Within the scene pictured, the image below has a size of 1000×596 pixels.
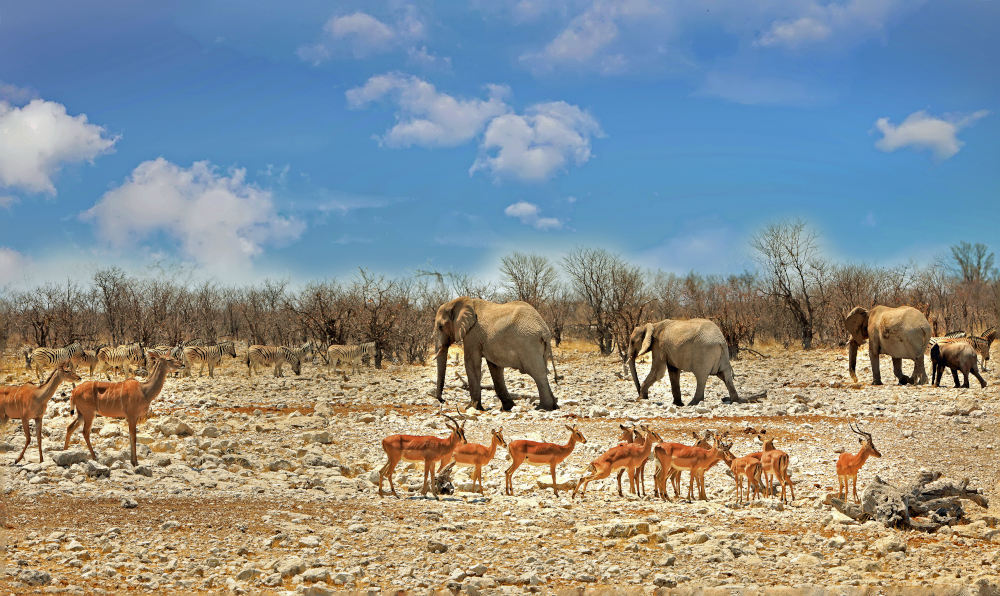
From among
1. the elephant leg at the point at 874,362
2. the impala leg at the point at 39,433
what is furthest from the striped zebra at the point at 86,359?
the elephant leg at the point at 874,362

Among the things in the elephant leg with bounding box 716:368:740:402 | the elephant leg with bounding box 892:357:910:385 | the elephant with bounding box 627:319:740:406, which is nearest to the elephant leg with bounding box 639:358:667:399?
the elephant with bounding box 627:319:740:406

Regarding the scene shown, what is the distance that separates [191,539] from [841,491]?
276 inches

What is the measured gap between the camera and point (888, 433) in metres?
13.6

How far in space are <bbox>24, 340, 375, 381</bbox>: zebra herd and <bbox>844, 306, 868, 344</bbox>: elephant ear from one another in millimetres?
15907

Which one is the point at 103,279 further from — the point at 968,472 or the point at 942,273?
the point at 942,273

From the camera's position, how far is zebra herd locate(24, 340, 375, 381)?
80.4 ft

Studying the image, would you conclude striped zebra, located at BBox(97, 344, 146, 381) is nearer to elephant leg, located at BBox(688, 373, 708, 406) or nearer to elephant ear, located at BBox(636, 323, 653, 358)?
elephant ear, located at BBox(636, 323, 653, 358)

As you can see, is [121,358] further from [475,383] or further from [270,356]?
[475,383]

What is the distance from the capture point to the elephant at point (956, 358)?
66.8ft

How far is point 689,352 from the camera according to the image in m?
19.0

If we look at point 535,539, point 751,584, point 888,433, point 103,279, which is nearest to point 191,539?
point 535,539

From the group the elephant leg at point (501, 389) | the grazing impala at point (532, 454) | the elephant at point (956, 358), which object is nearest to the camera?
the grazing impala at point (532, 454)

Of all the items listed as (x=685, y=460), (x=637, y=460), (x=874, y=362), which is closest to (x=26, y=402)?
(x=637, y=460)

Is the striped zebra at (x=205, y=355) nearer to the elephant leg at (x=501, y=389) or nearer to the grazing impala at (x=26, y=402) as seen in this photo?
the elephant leg at (x=501, y=389)
